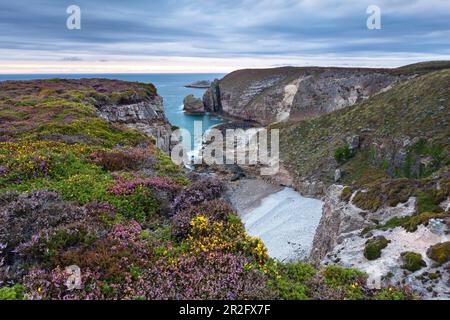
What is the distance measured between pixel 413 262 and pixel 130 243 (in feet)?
31.4

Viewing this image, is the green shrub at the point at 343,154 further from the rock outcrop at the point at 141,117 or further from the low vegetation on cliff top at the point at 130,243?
the low vegetation on cliff top at the point at 130,243

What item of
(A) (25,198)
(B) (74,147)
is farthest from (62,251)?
(B) (74,147)

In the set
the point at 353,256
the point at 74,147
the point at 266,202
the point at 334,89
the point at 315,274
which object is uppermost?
the point at 334,89

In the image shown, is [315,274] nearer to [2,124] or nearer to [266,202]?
[2,124]

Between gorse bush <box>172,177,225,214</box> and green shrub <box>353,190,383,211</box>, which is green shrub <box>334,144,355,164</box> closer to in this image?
green shrub <box>353,190,383,211</box>

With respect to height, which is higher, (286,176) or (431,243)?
(431,243)

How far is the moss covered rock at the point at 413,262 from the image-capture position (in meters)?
11.1

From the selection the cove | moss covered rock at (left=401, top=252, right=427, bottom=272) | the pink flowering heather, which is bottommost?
the cove

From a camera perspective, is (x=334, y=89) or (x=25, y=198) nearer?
(x=25, y=198)

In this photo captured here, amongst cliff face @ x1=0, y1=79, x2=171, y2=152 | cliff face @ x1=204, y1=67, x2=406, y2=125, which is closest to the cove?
cliff face @ x1=0, y1=79, x2=171, y2=152

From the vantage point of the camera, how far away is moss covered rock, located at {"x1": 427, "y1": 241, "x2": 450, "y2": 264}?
11.1 metres

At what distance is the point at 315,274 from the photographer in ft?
27.9

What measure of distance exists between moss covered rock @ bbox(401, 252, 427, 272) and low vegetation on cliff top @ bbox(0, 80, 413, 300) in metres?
3.83
